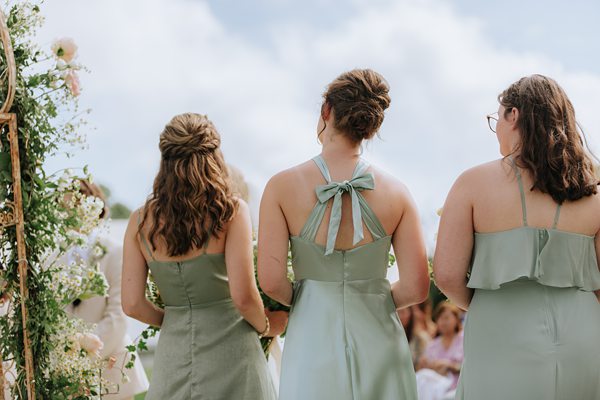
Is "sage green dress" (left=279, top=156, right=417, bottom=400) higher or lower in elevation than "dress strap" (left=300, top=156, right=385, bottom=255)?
lower

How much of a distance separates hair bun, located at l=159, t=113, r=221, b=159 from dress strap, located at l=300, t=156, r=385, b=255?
50 cm

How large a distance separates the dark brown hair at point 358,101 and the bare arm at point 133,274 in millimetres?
985

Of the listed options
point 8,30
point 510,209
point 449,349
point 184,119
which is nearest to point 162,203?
point 184,119

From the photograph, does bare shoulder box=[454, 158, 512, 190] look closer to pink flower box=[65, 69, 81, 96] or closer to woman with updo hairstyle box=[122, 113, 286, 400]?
woman with updo hairstyle box=[122, 113, 286, 400]

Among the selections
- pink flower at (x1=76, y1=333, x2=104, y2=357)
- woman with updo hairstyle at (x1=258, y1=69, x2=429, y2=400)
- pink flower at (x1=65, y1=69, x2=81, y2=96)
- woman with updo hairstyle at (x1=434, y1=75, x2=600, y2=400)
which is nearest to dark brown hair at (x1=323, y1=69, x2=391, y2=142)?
woman with updo hairstyle at (x1=258, y1=69, x2=429, y2=400)

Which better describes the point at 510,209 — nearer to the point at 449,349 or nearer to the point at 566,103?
the point at 566,103

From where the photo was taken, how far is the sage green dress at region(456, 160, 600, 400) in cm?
335

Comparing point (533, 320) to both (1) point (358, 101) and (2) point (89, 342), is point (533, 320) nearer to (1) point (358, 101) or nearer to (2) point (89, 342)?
(1) point (358, 101)

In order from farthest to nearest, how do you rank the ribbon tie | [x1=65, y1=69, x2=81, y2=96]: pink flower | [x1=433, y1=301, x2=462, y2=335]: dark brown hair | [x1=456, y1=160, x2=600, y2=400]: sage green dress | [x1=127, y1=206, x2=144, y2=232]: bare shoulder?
1. [x1=433, y1=301, x2=462, y2=335]: dark brown hair
2. [x1=65, y1=69, x2=81, y2=96]: pink flower
3. [x1=127, y1=206, x2=144, y2=232]: bare shoulder
4. the ribbon tie
5. [x1=456, y1=160, x2=600, y2=400]: sage green dress

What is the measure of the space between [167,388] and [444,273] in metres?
1.29

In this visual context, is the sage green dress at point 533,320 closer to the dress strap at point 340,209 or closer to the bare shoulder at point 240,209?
the dress strap at point 340,209

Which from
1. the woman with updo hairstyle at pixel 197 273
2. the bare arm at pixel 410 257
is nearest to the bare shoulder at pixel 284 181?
the woman with updo hairstyle at pixel 197 273

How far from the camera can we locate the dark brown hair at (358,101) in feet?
11.6

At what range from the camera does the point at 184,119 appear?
3.69 m
